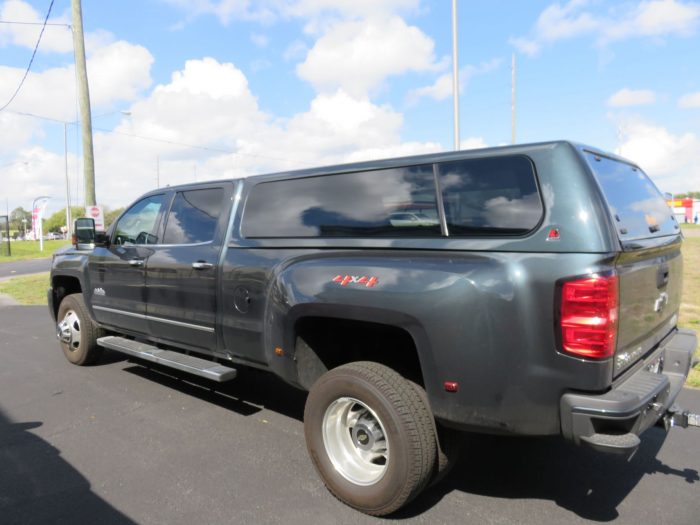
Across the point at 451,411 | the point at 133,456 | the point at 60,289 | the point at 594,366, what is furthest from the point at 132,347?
the point at 594,366

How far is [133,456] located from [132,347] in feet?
4.90

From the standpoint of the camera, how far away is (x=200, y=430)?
411cm

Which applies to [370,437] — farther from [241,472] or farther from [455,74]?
[455,74]

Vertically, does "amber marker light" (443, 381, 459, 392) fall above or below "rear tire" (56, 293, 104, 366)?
above

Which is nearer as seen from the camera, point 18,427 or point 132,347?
point 18,427

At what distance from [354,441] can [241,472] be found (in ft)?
2.77

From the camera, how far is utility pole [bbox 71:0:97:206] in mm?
12352

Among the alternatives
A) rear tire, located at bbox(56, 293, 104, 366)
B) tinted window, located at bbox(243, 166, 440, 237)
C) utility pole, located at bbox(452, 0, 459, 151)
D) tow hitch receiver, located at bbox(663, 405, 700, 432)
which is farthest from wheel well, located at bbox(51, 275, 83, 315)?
utility pole, located at bbox(452, 0, 459, 151)

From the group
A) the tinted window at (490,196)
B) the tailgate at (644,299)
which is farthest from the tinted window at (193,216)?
the tailgate at (644,299)

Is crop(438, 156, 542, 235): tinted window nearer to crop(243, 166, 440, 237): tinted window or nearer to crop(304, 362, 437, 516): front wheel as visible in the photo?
crop(243, 166, 440, 237): tinted window

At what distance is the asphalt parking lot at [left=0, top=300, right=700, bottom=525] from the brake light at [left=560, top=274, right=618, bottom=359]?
3.68ft

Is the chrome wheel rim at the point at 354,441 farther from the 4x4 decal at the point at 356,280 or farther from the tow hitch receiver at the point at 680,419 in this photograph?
the tow hitch receiver at the point at 680,419

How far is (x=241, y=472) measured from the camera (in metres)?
3.43

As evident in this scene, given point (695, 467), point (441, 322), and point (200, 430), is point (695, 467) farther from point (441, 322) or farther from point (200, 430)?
point (200, 430)
